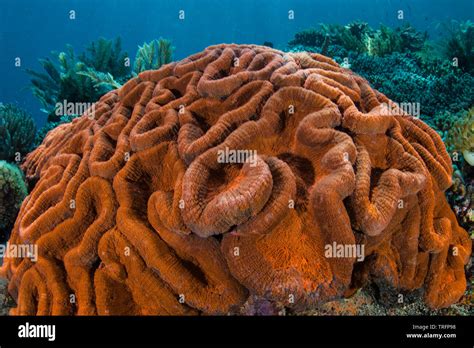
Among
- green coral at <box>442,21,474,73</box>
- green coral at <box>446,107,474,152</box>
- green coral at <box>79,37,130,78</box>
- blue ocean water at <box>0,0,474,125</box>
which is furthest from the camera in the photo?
blue ocean water at <box>0,0,474,125</box>

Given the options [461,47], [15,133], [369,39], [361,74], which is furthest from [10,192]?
[369,39]

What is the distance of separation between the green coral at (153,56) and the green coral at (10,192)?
6.57m

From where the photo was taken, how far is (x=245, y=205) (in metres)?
2.52

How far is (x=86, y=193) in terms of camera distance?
3.41 metres

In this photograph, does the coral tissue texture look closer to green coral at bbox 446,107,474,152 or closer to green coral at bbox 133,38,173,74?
green coral at bbox 446,107,474,152

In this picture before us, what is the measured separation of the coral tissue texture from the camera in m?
2.66

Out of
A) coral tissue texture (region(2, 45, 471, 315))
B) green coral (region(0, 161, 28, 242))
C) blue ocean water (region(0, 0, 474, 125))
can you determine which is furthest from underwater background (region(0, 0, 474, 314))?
blue ocean water (region(0, 0, 474, 125))

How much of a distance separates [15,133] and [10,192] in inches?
103

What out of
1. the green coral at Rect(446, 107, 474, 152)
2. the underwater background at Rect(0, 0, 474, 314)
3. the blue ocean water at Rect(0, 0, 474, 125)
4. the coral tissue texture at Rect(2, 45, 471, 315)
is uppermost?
the blue ocean water at Rect(0, 0, 474, 125)

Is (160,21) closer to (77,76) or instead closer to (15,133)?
(77,76)

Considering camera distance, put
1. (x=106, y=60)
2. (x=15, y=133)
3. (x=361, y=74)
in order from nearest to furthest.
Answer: (x=15, y=133) → (x=361, y=74) → (x=106, y=60)

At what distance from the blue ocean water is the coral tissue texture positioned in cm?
5788

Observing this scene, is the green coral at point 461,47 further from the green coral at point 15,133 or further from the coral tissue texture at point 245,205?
the green coral at point 15,133

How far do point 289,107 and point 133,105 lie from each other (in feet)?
6.58
